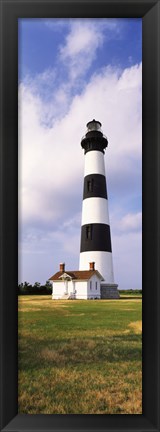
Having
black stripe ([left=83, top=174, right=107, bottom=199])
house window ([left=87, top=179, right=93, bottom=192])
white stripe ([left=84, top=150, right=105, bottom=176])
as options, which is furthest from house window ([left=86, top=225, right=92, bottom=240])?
white stripe ([left=84, top=150, right=105, bottom=176])

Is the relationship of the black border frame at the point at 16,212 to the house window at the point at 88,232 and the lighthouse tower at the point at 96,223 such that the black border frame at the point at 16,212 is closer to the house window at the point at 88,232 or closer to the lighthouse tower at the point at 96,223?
the lighthouse tower at the point at 96,223

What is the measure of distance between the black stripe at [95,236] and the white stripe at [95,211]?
102mm

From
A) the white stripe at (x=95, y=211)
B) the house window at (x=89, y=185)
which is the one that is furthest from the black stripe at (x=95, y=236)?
the house window at (x=89, y=185)

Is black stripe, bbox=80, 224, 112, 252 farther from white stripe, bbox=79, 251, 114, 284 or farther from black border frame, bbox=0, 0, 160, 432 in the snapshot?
black border frame, bbox=0, 0, 160, 432

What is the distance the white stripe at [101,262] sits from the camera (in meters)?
4.79

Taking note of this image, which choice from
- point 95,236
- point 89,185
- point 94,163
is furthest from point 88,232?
point 94,163

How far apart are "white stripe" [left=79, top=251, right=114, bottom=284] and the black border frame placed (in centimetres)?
379

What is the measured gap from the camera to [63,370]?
3.88 feet

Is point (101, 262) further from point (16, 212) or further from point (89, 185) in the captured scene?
point (16, 212)

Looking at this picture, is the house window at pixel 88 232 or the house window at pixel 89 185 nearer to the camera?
the house window at pixel 89 185

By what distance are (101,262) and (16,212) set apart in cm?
407

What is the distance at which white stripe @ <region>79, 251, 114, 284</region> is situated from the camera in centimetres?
479

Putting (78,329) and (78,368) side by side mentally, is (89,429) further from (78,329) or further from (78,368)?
(78,329)
